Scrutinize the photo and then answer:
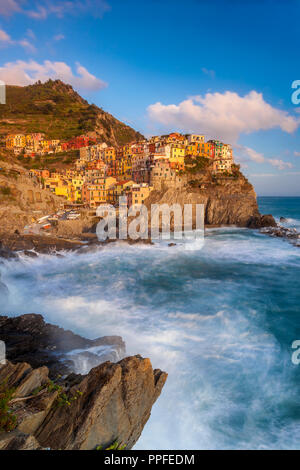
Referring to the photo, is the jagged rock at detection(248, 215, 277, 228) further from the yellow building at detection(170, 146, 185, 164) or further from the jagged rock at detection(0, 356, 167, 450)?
the jagged rock at detection(0, 356, 167, 450)

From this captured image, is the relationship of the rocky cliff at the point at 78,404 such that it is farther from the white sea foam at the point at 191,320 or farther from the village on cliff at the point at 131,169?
the village on cliff at the point at 131,169

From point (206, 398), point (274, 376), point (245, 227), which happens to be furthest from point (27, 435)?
point (245, 227)

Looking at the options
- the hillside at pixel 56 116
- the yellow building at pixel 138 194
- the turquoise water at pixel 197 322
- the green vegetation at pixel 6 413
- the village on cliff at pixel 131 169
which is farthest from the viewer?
the hillside at pixel 56 116

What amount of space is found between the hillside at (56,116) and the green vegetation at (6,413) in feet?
352

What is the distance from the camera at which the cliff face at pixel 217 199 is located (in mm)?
51875

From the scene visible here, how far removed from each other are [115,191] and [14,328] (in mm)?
45703

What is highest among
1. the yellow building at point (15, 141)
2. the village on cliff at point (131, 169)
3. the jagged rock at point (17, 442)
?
the yellow building at point (15, 141)

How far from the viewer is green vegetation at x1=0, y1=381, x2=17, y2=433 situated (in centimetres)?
491

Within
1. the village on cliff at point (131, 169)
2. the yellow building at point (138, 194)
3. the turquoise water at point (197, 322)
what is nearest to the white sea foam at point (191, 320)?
the turquoise water at point (197, 322)

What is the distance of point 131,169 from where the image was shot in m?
65.6

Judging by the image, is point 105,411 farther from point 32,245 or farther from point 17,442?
point 32,245

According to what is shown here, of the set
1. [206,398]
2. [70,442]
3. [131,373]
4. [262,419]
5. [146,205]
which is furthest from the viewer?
[146,205]

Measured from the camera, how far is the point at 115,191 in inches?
2175

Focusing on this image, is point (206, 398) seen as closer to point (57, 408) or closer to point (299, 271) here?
point (57, 408)
